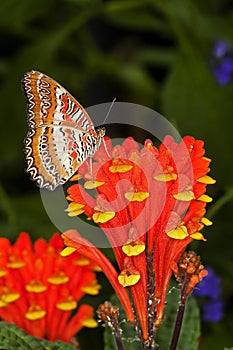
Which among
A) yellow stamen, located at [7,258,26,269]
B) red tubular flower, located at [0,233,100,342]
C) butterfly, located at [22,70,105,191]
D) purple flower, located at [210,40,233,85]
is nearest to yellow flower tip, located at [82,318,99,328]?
red tubular flower, located at [0,233,100,342]

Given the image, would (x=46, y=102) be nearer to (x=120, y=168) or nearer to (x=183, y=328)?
(x=120, y=168)

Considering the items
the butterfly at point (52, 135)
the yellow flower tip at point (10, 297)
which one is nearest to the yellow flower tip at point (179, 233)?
the butterfly at point (52, 135)

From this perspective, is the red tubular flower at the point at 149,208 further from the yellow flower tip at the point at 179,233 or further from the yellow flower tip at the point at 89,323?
the yellow flower tip at the point at 89,323

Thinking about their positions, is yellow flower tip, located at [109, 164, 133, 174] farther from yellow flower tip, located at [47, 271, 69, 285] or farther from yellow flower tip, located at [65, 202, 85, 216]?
yellow flower tip, located at [47, 271, 69, 285]

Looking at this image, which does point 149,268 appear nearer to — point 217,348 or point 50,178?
point 50,178

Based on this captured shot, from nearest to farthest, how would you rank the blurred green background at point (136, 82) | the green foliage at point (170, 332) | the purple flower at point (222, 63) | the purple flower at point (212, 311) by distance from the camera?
1. the green foliage at point (170, 332)
2. the purple flower at point (212, 311)
3. the blurred green background at point (136, 82)
4. the purple flower at point (222, 63)

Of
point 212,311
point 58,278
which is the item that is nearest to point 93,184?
point 58,278

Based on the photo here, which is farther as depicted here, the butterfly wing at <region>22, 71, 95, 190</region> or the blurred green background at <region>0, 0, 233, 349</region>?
the blurred green background at <region>0, 0, 233, 349</region>
